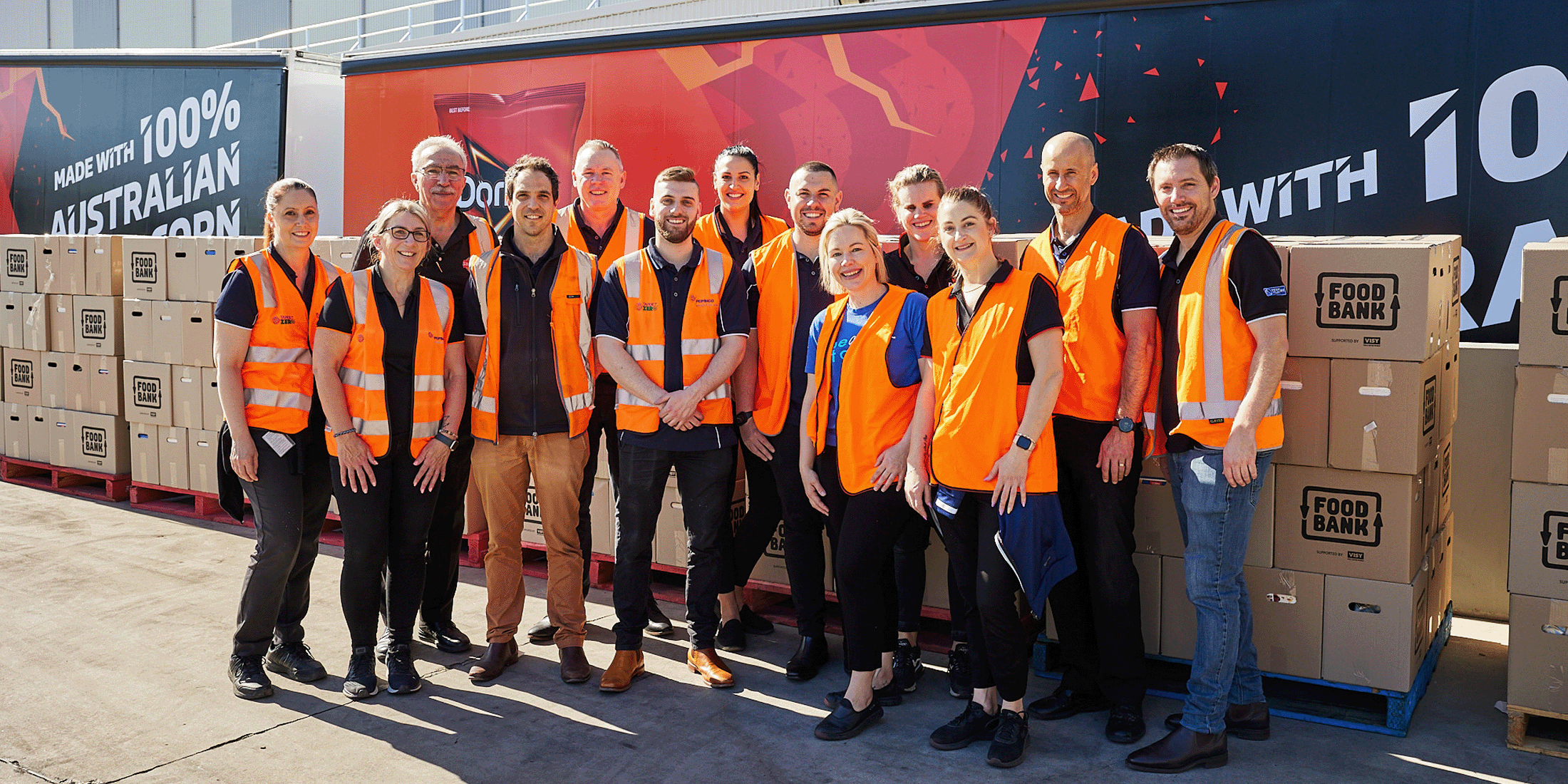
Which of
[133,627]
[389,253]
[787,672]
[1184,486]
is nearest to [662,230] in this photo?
[389,253]

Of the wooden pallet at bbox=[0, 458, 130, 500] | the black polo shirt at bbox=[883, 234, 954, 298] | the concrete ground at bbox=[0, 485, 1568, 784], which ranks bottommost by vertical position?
the concrete ground at bbox=[0, 485, 1568, 784]

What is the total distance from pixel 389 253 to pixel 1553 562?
13.6ft

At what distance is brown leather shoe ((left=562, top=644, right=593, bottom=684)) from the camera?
4.27m

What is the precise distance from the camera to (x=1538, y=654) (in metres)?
3.62

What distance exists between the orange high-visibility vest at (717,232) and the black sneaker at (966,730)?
2.07 m

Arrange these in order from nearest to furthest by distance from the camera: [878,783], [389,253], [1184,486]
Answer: [878,783], [1184,486], [389,253]

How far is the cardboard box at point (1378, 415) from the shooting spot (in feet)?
12.2

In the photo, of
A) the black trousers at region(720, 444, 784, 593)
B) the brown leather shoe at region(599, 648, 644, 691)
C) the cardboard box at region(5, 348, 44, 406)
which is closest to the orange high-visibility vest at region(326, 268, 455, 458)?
the brown leather shoe at region(599, 648, 644, 691)

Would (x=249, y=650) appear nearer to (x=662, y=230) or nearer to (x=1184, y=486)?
(x=662, y=230)

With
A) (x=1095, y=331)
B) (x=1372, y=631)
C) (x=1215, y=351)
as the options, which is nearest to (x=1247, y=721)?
(x=1372, y=631)

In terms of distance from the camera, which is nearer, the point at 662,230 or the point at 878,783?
the point at 878,783

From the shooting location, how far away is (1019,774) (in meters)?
3.46

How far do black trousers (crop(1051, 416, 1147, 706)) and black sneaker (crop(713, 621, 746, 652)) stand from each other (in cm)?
154

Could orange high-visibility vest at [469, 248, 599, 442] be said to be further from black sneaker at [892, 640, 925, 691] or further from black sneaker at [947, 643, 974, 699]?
black sneaker at [947, 643, 974, 699]
